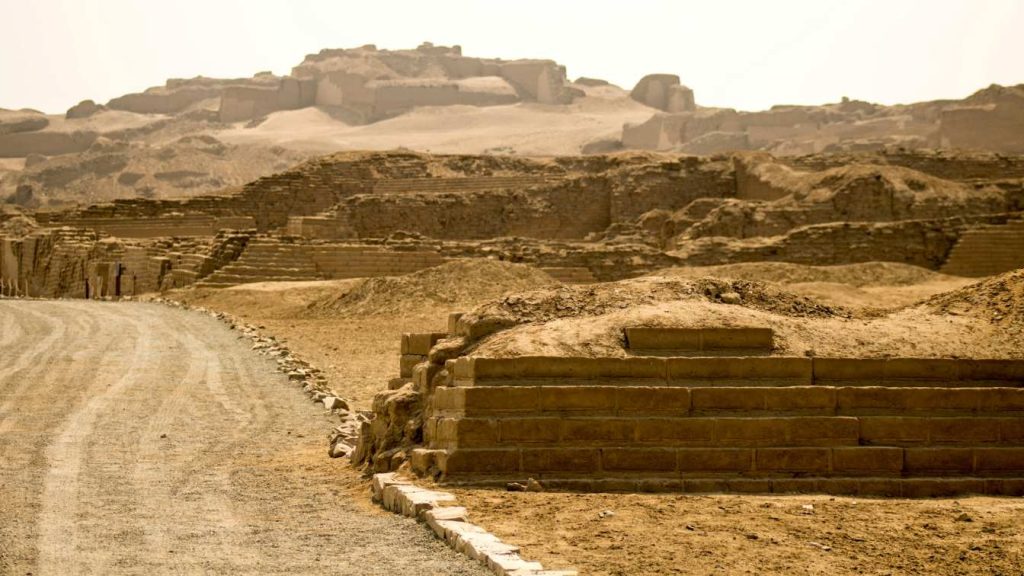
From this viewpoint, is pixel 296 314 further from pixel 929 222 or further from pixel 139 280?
pixel 929 222

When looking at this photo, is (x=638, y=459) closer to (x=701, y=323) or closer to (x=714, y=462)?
(x=714, y=462)

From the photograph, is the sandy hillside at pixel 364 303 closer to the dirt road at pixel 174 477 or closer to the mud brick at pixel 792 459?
the dirt road at pixel 174 477

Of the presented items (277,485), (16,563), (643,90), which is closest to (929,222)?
(277,485)

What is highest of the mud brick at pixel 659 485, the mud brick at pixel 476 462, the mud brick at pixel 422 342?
the mud brick at pixel 422 342

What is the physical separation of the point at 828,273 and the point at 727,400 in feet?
62.6

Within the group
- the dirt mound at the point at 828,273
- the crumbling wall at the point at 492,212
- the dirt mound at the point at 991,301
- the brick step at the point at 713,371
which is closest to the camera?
the brick step at the point at 713,371

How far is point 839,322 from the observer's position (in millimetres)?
9422

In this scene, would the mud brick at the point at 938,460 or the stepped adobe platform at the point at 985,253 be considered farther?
the stepped adobe platform at the point at 985,253

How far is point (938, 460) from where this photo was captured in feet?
27.2

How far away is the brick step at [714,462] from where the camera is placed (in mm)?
7934

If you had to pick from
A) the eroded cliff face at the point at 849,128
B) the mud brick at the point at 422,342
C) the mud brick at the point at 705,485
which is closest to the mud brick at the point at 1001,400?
the mud brick at the point at 705,485

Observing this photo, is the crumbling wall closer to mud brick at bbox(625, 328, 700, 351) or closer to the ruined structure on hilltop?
the ruined structure on hilltop

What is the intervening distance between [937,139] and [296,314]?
139ft

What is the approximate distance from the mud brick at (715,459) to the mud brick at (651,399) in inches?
10.0
